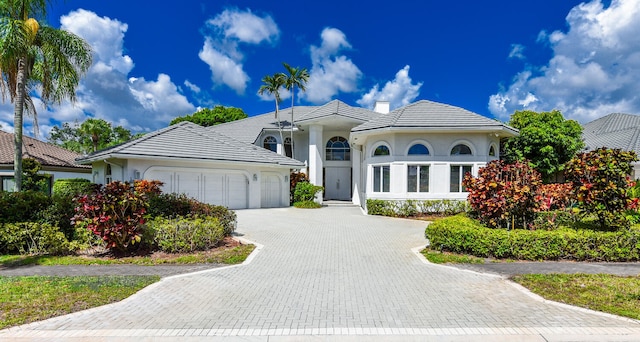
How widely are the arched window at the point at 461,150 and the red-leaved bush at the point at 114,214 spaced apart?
15.0 meters

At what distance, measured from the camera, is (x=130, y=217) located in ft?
26.9

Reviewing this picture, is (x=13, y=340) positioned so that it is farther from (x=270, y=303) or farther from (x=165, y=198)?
(x=165, y=198)

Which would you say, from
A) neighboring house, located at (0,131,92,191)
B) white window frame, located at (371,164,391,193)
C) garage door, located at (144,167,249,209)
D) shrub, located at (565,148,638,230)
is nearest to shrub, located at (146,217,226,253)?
garage door, located at (144,167,249,209)

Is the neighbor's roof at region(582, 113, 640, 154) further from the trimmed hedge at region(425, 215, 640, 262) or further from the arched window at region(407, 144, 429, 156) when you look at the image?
the trimmed hedge at region(425, 215, 640, 262)

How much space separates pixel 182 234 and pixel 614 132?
33.3 meters

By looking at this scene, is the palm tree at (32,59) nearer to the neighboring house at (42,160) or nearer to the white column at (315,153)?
the neighboring house at (42,160)

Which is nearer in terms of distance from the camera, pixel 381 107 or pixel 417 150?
pixel 417 150

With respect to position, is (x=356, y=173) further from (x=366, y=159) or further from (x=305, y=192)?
(x=366, y=159)

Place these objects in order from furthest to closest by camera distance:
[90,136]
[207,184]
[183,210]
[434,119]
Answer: [90,136]
[207,184]
[434,119]
[183,210]

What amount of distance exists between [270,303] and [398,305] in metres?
2.05

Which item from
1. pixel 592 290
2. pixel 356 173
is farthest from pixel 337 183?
pixel 592 290

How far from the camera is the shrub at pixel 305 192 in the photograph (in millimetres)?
22188

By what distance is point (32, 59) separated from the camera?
1238 cm

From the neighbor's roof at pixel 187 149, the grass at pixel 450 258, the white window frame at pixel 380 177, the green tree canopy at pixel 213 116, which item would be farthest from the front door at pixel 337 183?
the green tree canopy at pixel 213 116
